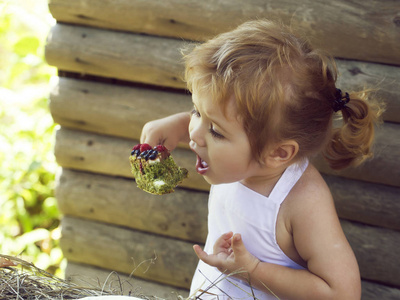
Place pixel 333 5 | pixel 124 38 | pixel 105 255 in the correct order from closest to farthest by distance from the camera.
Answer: pixel 333 5, pixel 124 38, pixel 105 255

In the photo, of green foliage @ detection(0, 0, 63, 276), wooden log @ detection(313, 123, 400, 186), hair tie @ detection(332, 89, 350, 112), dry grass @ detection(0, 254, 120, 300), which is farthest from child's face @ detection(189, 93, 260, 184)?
green foliage @ detection(0, 0, 63, 276)

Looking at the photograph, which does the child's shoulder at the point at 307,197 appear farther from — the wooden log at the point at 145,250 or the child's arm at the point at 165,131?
the wooden log at the point at 145,250

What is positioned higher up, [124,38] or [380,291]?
[124,38]

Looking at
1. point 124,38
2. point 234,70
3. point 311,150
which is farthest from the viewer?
point 124,38

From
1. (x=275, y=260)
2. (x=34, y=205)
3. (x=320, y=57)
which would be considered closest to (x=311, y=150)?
(x=320, y=57)

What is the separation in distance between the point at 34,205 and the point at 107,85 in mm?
1612

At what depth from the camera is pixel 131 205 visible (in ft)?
8.27

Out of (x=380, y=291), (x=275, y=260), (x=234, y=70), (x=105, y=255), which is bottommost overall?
(x=105, y=255)

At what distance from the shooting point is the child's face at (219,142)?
1409 millimetres

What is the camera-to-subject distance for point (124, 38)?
2.35m

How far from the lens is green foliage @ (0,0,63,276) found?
3.48 metres

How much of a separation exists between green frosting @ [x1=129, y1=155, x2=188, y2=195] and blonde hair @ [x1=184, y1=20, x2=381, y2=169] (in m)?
0.26

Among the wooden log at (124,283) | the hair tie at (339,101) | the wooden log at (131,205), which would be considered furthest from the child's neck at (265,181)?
the wooden log at (124,283)

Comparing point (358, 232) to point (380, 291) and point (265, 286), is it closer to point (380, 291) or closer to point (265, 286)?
point (380, 291)
